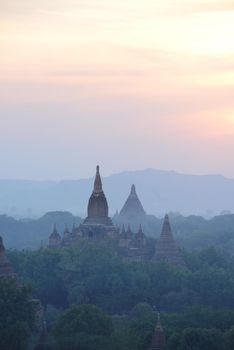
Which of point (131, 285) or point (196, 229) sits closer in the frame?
point (131, 285)

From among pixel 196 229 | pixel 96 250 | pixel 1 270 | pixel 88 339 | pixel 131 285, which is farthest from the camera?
pixel 196 229

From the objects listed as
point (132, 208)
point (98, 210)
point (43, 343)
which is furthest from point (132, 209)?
point (43, 343)

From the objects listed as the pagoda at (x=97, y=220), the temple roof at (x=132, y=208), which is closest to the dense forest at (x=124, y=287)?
the pagoda at (x=97, y=220)

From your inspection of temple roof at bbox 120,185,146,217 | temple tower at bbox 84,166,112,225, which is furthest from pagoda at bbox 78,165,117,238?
temple roof at bbox 120,185,146,217

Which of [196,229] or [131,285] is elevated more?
[196,229]

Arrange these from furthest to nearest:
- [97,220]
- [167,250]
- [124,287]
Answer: [167,250], [97,220], [124,287]

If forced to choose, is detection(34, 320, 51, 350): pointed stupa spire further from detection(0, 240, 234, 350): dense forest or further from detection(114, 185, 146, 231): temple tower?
detection(114, 185, 146, 231): temple tower

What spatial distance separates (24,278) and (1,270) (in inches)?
614

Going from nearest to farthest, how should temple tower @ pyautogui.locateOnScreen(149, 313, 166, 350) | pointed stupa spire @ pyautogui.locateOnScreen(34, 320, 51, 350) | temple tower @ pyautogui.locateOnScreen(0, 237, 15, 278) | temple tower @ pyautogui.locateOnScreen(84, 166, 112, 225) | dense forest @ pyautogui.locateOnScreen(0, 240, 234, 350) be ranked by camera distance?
temple tower @ pyautogui.locateOnScreen(149, 313, 166, 350), pointed stupa spire @ pyautogui.locateOnScreen(34, 320, 51, 350), dense forest @ pyautogui.locateOnScreen(0, 240, 234, 350), temple tower @ pyautogui.locateOnScreen(0, 237, 15, 278), temple tower @ pyautogui.locateOnScreen(84, 166, 112, 225)

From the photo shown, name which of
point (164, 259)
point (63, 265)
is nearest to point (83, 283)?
point (63, 265)

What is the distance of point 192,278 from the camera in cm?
10531

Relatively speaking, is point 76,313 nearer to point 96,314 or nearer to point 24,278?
point 96,314

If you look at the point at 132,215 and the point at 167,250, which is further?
the point at 132,215

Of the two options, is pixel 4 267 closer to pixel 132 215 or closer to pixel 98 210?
pixel 98 210
